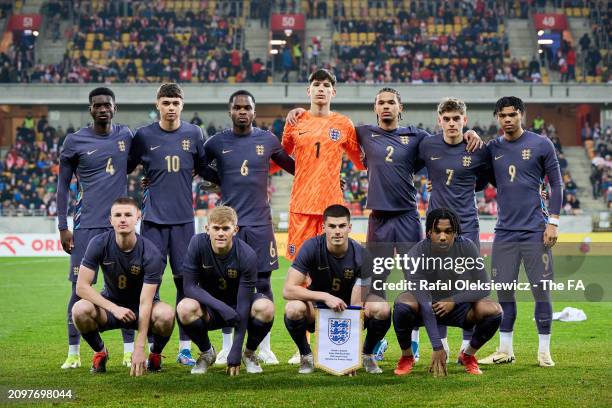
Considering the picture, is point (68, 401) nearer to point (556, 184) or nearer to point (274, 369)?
point (274, 369)

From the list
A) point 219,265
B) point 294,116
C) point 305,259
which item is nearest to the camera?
point 305,259

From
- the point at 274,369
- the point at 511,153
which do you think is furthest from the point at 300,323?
the point at 511,153

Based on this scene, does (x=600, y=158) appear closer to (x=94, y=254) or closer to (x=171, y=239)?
(x=171, y=239)

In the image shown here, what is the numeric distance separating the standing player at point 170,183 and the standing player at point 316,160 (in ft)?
2.84

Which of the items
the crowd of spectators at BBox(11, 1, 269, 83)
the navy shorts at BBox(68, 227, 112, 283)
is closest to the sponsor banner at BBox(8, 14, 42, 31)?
the crowd of spectators at BBox(11, 1, 269, 83)

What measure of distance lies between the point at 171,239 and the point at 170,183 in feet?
1.49

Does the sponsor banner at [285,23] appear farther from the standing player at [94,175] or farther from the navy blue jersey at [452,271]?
the navy blue jersey at [452,271]

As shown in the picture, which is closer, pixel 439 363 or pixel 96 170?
pixel 439 363

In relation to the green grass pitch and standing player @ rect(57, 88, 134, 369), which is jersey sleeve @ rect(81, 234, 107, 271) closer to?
standing player @ rect(57, 88, 134, 369)

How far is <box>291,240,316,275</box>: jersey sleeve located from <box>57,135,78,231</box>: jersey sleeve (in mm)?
2055

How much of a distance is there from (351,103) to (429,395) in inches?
A: 1084

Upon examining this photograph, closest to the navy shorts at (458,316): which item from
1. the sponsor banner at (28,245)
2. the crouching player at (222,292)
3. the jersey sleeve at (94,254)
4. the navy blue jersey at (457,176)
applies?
the navy blue jersey at (457,176)

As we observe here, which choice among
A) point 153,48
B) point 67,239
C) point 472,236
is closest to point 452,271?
point 472,236

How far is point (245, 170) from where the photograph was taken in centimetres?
758
